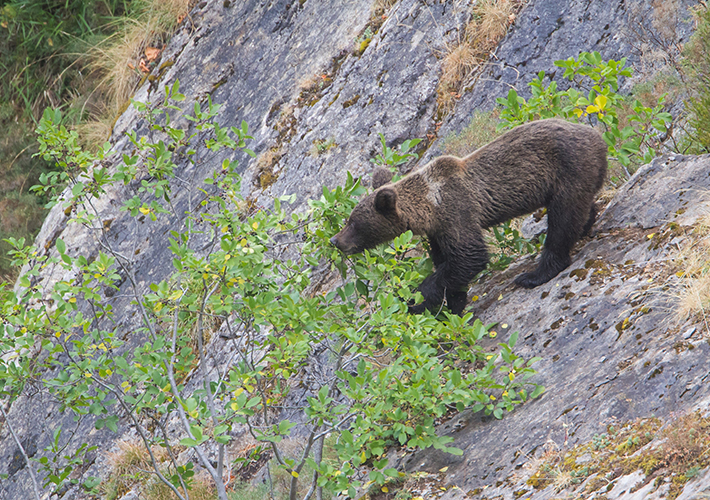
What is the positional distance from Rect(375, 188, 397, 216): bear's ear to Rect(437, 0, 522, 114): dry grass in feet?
8.96

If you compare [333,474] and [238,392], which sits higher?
[238,392]

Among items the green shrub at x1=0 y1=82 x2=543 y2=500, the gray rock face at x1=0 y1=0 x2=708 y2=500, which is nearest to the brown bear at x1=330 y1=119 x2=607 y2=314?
the gray rock face at x1=0 y1=0 x2=708 y2=500

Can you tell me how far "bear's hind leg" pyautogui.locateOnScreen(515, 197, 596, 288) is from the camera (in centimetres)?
503

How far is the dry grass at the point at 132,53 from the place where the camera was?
10.7 metres

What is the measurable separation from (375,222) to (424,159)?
2076mm

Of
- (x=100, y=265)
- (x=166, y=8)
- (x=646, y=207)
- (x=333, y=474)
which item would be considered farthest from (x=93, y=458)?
(x=166, y=8)

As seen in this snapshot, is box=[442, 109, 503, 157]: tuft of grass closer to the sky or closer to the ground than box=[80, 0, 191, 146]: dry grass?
closer to the ground

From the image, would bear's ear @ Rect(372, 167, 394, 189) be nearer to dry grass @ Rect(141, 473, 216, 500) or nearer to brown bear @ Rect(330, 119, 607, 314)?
brown bear @ Rect(330, 119, 607, 314)

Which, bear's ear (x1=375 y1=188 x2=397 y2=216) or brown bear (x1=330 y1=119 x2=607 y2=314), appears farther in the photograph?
bear's ear (x1=375 y1=188 x2=397 y2=216)

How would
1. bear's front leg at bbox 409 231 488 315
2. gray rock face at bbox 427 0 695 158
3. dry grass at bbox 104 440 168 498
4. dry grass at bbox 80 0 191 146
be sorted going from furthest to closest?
1. dry grass at bbox 80 0 191 146
2. gray rock face at bbox 427 0 695 158
3. dry grass at bbox 104 440 168 498
4. bear's front leg at bbox 409 231 488 315

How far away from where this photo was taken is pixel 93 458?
699 cm

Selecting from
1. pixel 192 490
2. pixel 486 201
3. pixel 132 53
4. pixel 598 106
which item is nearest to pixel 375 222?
pixel 486 201

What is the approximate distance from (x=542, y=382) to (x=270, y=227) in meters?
2.14

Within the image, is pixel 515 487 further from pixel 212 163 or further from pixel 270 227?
pixel 212 163
